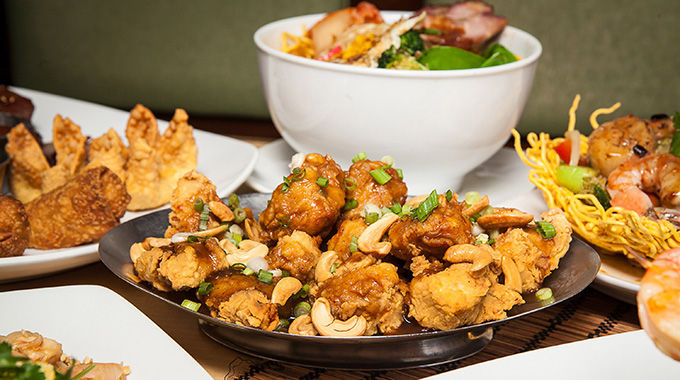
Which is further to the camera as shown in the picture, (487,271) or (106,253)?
(106,253)

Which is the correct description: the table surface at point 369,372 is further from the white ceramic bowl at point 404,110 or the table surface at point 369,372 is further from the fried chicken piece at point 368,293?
the white ceramic bowl at point 404,110

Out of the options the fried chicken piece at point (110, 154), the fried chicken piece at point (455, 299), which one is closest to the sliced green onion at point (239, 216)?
the fried chicken piece at point (455, 299)

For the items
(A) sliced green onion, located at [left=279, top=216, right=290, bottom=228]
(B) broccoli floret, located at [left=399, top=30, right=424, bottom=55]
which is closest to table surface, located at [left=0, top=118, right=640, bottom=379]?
(A) sliced green onion, located at [left=279, top=216, right=290, bottom=228]

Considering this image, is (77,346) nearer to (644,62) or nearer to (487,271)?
(487,271)

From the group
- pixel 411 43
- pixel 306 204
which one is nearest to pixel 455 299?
pixel 306 204

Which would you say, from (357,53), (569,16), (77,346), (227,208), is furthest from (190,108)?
(77,346)

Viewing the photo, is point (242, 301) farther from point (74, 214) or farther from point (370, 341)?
point (74, 214)

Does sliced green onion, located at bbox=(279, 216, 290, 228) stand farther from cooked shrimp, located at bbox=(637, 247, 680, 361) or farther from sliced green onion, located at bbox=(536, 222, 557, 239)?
cooked shrimp, located at bbox=(637, 247, 680, 361)
